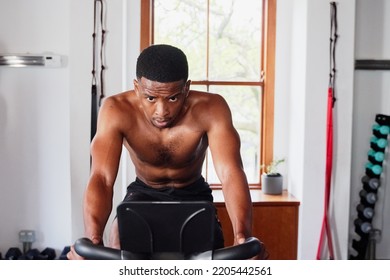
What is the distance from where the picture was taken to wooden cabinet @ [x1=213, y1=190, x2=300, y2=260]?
81.0 inches

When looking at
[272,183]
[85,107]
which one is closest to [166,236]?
[85,107]

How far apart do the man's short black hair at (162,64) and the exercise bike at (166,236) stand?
0.96 feet

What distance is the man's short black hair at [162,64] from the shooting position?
0.90 metres

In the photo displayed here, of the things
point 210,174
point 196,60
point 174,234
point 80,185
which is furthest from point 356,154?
point 174,234

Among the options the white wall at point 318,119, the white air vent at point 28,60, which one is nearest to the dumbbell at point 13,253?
the white air vent at point 28,60

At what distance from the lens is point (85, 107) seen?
6.55 feet

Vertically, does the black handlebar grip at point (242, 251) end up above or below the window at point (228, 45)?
below

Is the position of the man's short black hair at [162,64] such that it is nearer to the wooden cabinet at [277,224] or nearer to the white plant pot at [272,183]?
the wooden cabinet at [277,224]

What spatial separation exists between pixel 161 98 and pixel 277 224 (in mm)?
1295

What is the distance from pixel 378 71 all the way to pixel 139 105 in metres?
1.35

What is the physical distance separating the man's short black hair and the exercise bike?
0.29m

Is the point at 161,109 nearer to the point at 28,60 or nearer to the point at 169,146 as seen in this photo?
the point at 169,146

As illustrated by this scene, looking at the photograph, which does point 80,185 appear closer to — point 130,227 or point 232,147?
point 232,147

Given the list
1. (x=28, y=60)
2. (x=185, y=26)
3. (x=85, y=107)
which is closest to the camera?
(x=85, y=107)
